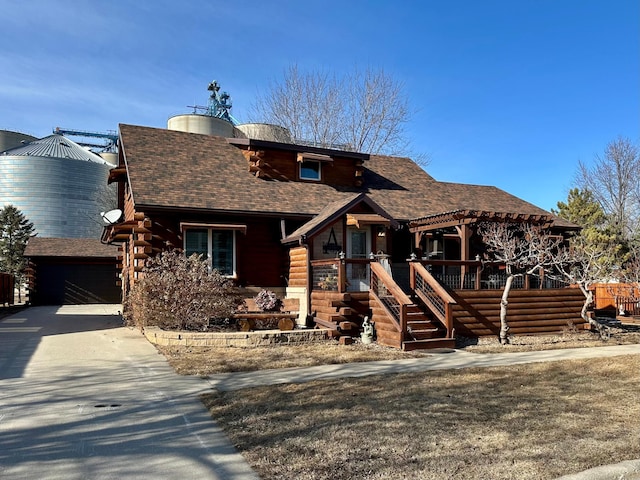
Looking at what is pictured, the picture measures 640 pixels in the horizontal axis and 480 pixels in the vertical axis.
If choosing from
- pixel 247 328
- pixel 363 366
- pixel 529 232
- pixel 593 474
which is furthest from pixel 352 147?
pixel 593 474

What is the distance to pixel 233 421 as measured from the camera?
19.6 ft

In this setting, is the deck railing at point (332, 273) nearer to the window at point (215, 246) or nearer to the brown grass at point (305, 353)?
the brown grass at point (305, 353)

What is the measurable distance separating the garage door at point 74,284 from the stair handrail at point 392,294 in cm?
2055

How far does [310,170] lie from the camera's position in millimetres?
19312

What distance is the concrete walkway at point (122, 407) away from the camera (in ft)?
15.1

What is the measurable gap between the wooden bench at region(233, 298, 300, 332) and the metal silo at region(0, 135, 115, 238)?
39.8 metres

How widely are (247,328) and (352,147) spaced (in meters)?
21.2

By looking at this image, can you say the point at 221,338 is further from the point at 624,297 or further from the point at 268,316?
the point at 624,297

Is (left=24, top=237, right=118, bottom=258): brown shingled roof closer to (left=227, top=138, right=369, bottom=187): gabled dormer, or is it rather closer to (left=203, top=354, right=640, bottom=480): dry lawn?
(left=227, top=138, right=369, bottom=187): gabled dormer

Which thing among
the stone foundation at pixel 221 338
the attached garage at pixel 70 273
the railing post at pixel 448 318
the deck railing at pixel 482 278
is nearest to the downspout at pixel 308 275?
the stone foundation at pixel 221 338

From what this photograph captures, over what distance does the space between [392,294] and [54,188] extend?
51.2 metres

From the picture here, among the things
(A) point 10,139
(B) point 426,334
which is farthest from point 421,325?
(A) point 10,139

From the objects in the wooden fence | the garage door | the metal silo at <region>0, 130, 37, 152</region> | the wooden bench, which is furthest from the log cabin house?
the metal silo at <region>0, 130, 37, 152</region>

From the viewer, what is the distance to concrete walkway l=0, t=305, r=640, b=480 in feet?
15.1
